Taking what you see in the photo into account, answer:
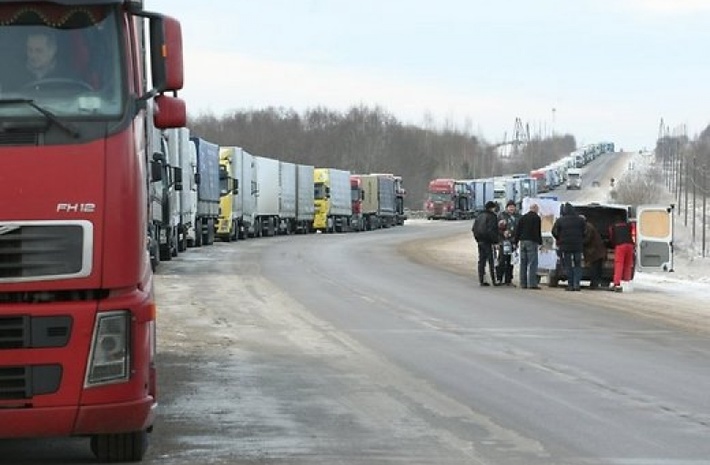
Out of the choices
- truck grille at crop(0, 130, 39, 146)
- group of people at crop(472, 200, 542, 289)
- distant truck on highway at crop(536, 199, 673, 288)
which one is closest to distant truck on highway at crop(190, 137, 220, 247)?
group of people at crop(472, 200, 542, 289)

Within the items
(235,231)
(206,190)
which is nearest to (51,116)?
(206,190)

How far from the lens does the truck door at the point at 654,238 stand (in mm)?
27047

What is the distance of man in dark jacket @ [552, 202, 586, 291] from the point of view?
25062 millimetres

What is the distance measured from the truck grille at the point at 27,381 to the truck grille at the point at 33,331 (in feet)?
0.43

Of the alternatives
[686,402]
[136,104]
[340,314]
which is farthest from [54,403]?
[340,314]

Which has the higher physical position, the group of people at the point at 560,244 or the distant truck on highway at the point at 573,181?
the distant truck on highway at the point at 573,181

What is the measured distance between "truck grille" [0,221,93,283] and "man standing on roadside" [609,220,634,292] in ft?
64.0

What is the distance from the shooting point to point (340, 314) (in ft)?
63.7

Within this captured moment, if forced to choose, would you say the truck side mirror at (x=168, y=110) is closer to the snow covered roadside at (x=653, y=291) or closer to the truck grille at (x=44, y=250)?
the truck grille at (x=44, y=250)

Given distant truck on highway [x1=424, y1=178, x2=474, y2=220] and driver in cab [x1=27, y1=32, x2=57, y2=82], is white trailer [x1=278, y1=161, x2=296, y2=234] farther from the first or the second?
driver in cab [x1=27, y1=32, x2=57, y2=82]

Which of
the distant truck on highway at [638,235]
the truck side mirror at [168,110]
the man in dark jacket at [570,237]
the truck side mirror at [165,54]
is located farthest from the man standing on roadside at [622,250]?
the truck side mirror at [165,54]

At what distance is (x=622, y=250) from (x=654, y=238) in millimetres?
2394

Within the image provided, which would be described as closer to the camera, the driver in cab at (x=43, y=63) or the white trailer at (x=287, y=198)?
the driver in cab at (x=43, y=63)

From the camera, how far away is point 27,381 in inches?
281
